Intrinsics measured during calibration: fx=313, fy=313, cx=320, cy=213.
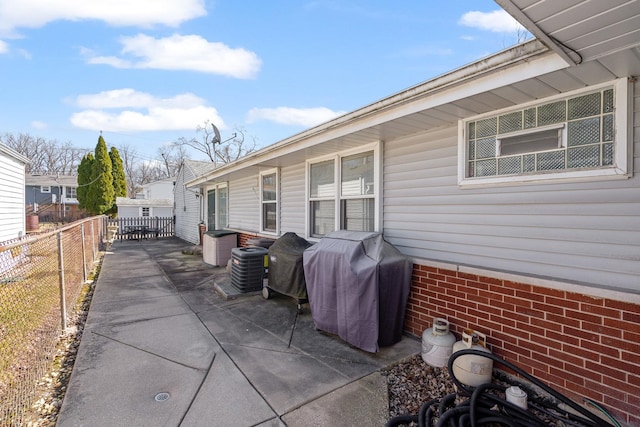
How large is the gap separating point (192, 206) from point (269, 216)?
26.9 feet

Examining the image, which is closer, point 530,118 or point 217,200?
point 530,118

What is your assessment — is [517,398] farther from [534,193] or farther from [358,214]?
[358,214]

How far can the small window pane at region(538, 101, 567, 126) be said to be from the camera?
2741 millimetres

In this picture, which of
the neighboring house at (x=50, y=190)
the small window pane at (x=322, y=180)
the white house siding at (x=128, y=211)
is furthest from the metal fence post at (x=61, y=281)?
the neighboring house at (x=50, y=190)

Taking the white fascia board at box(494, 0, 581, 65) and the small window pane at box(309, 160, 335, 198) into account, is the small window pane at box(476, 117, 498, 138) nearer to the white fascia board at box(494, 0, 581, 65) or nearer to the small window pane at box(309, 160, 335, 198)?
the white fascia board at box(494, 0, 581, 65)

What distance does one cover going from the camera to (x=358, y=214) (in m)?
4.85

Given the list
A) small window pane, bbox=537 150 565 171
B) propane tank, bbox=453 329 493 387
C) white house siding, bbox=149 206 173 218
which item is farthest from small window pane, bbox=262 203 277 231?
white house siding, bbox=149 206 173 218

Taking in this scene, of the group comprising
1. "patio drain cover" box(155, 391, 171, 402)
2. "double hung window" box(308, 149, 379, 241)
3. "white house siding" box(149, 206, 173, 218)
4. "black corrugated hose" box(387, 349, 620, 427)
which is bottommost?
"patio drain cover" box(155, 391, 171, 402)

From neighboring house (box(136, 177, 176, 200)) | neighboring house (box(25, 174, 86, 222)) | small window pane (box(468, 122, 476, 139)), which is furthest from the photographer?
neighboring house (box(136, 177, 176, 200))

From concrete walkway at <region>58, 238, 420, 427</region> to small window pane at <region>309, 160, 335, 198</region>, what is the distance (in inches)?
77.4

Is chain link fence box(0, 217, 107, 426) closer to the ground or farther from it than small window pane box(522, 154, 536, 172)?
closer to the ground

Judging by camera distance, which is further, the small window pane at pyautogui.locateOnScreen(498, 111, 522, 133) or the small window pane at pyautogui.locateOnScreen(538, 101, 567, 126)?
the small window pane at pyautogui.locateOnScreen(498, 111, 522, 133)

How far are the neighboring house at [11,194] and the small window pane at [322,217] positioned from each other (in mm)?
8811

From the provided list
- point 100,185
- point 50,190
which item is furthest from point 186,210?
point 50,190
